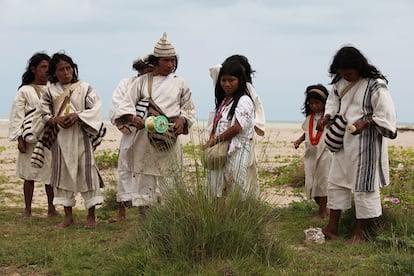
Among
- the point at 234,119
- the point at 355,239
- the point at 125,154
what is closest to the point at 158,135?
the point at 125,154

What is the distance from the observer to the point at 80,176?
21.4ft

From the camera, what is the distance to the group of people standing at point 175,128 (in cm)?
563

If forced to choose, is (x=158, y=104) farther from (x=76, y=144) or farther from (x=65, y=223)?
(x=65, y=223)

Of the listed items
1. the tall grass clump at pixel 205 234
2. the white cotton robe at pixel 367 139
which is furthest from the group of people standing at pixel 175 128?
the tall grass clump at pixel 205 234

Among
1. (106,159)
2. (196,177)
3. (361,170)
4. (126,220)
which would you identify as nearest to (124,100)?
(126,220)

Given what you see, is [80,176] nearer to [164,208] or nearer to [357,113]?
[164,208]

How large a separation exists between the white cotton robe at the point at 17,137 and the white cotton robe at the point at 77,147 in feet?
2.36

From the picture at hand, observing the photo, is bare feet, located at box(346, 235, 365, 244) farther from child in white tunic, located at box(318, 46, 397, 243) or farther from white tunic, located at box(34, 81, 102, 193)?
white tunic, located at box(34, 81, 102, 193)

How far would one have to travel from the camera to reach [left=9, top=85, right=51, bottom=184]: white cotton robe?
7.25 m

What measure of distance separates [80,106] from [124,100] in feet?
1.48

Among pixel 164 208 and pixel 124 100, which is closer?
pixel 164 208

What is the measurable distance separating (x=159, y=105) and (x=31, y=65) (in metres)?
1.86

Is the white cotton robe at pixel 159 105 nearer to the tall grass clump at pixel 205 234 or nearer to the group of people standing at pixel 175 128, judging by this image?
the group of people standing at pixel 175 128

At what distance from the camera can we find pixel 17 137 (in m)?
7.23
